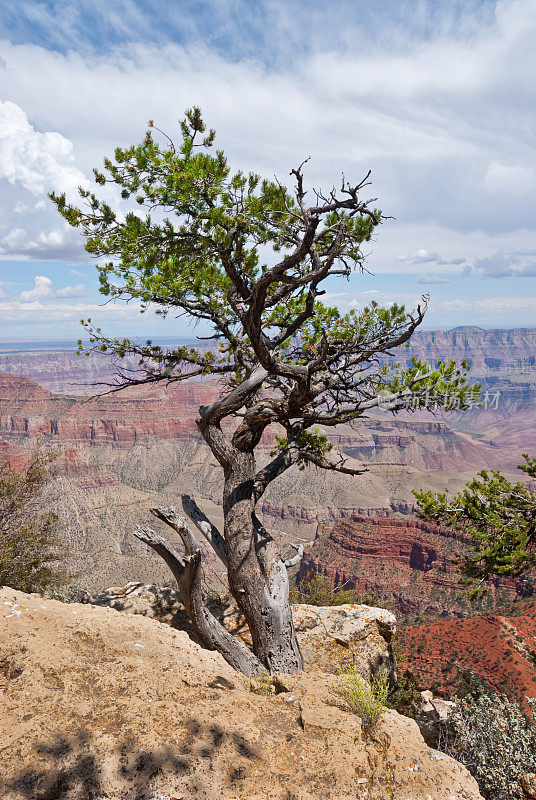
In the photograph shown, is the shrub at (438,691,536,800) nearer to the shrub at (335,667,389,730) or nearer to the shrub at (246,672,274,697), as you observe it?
the shrub at (335,667,389,730)

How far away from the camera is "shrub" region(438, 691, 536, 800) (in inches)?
199

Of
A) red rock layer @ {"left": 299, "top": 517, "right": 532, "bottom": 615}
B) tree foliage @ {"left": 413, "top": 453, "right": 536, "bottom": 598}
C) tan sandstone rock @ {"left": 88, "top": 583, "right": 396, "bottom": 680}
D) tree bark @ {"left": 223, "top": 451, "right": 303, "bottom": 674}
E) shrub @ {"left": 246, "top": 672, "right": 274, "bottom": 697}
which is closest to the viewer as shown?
shrub @ {"left": 246, "top": 672, "right": 274, "bottom": 697}

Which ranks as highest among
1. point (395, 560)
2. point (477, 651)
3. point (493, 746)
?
point (493, 746)

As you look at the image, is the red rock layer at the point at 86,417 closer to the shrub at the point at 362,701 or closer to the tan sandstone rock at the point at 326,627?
the tan sandstone rock at the point at 326,627

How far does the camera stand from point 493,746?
220 inches

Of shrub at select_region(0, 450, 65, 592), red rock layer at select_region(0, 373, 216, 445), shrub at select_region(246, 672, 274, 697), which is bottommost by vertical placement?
red rock layer at select_region(0, 373, 216, 445)

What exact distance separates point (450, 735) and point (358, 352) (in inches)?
252

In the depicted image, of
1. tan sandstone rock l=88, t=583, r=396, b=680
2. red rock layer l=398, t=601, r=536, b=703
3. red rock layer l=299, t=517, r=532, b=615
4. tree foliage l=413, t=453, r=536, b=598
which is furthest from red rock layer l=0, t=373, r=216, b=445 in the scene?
tree foliage l=413, t=453, r=536, b=598

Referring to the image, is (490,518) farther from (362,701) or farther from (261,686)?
(261,686)

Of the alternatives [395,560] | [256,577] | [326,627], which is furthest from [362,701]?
[395,560]

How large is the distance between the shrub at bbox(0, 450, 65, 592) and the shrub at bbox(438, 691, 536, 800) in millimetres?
11550

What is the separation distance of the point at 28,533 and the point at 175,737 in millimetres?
12060

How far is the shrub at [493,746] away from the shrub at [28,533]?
11.6m

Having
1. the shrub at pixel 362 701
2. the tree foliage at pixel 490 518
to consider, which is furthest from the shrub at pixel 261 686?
the tree foliage at pixel 490 518
